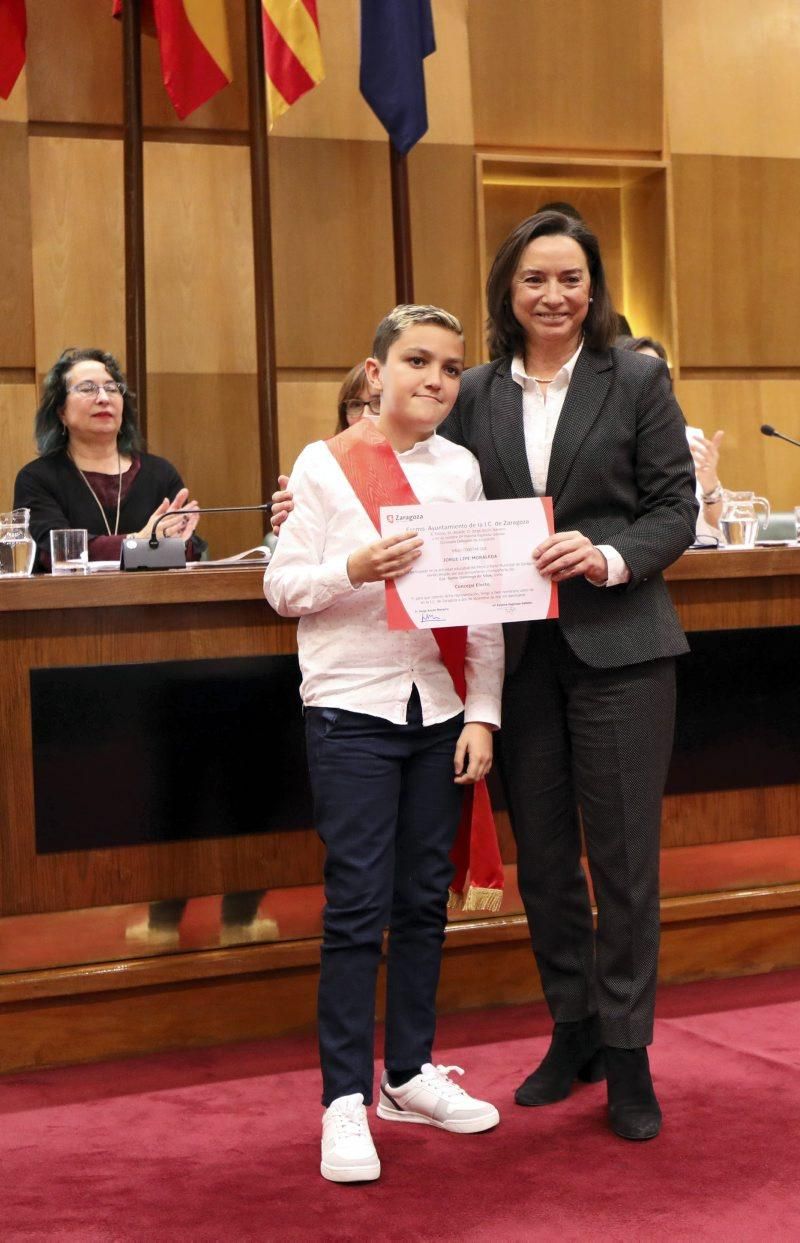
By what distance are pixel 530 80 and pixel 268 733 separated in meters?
3.60

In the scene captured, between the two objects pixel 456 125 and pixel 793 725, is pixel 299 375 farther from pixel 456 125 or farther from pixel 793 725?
pixel 793 725

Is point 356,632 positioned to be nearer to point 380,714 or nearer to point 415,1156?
point 380,714

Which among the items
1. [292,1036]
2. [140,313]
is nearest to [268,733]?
[292,1036]

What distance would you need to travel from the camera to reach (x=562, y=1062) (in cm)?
220

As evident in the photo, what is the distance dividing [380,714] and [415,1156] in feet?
2.16

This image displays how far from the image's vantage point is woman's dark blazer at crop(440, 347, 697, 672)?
2002mm

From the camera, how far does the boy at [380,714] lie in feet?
6.35

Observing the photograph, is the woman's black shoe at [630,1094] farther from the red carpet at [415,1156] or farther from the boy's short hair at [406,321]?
the boy's short hair at [406,321]

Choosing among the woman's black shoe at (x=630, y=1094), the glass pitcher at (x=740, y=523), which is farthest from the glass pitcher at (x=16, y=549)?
the glass pitcher at (x=740, y=523)

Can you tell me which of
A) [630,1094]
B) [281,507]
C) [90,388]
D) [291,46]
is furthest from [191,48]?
[630,1094]

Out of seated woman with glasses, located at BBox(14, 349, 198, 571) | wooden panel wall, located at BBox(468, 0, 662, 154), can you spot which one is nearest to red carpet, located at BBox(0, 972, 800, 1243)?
seated woman with glasses, located at BBox(14, 349, 198, 571)

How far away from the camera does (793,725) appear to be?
2.94 m

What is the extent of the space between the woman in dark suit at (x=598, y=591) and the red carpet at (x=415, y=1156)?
155 mm

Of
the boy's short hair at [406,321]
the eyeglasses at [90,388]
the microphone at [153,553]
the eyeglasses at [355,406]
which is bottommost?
the microphone at [153,553]
